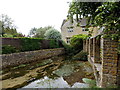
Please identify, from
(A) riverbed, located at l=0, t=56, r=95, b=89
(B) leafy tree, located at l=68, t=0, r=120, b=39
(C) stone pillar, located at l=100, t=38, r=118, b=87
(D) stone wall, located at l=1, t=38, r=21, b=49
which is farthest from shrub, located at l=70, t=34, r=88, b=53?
(C) stone pillar, located at l=100, t=38, r=118, b=87

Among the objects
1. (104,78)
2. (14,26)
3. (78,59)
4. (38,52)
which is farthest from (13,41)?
(14,26)

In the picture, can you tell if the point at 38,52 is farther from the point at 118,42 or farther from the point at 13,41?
the point at 118,42

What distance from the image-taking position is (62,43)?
602 inches

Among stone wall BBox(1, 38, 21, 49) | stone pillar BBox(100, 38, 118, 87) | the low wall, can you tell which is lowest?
the low wall

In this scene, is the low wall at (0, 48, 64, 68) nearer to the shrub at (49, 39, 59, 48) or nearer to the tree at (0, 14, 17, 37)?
the shrub at (49, 39, 59, 48)

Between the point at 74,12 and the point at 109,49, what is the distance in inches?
65.7

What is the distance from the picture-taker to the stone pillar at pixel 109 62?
225 cm

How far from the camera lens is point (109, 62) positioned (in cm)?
231

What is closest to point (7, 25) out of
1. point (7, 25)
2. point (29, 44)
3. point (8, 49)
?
point (7, 25)

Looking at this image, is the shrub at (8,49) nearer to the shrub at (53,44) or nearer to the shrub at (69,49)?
the shrub at (53,44)

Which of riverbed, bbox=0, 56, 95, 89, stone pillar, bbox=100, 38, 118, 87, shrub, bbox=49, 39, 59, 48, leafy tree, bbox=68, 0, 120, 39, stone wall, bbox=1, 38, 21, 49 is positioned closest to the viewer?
leafy tree, bbox=68, 0, 120, 39

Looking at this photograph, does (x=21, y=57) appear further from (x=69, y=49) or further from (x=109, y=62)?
(x=69, y=49)

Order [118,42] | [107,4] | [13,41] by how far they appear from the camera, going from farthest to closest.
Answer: [13,41], [118,42], [107,4]

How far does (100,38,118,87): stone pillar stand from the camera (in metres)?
2.25
